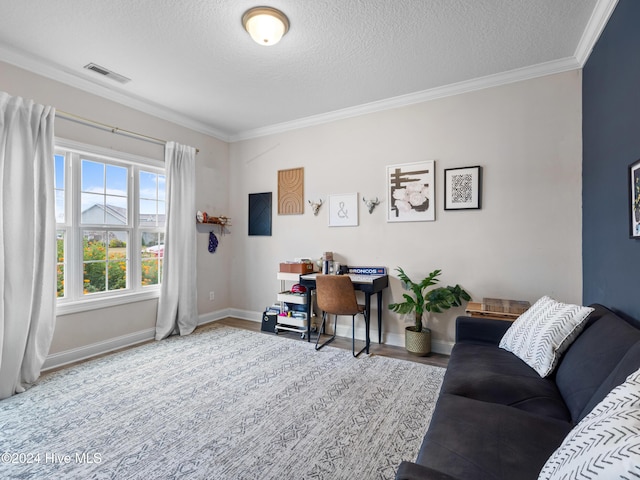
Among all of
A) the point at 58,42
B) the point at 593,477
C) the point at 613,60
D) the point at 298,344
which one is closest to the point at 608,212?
the point at 613,60

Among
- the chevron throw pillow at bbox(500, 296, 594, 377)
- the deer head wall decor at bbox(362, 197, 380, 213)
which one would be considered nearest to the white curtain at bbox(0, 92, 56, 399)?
the deer head wall decor at bbox(362, 197, 380, 213)

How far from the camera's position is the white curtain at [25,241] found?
2.50 meters

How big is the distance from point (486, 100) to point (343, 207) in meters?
1.85

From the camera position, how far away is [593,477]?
72 cm

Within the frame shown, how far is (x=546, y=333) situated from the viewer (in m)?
1.73

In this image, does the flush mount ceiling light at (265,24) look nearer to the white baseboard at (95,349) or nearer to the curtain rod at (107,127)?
the curtain rod at (107,127)

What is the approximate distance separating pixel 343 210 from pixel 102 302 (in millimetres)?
2826

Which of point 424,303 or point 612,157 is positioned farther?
point 424,303

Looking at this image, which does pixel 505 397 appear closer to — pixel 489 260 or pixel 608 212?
pixel 608 212

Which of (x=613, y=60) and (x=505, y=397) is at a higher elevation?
(x=613, y=60)

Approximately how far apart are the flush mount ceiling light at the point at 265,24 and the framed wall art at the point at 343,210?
1933mm

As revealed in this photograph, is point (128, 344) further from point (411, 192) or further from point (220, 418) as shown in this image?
point (411, 192)

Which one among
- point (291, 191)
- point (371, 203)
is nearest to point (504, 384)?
→ point (371, 203)

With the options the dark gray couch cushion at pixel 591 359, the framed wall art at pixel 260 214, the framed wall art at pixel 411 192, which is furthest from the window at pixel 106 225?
the dark gray couch cushion at pixel 591 359
